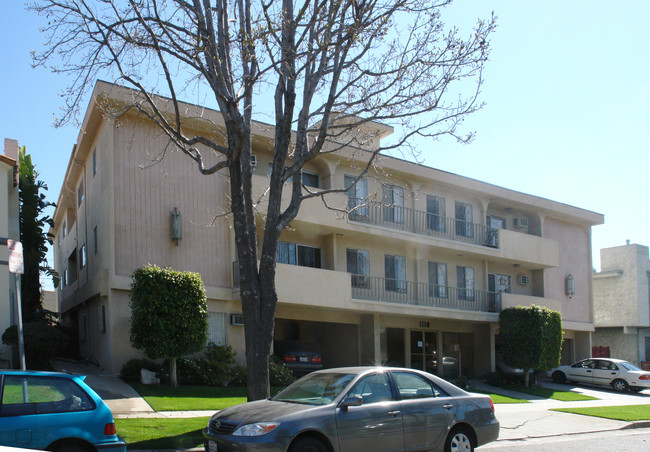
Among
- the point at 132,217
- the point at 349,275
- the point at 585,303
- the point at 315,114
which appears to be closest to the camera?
the point at 315,114

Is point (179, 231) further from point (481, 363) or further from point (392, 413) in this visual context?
point (481, 363)

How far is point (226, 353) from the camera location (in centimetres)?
1856

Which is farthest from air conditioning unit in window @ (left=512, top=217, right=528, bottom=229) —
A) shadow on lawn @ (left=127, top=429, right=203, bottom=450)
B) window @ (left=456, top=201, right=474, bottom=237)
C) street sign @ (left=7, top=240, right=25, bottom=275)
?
street sign @ (left=7, top=240, right=25, bottom=275)

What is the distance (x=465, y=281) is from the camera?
90.5ft

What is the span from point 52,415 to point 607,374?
24196mm

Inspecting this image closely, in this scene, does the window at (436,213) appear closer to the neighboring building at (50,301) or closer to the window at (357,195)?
the window at (357,195)

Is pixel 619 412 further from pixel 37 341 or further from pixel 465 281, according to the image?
pixel 37 341

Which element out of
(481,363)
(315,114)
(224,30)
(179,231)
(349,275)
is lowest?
(481,363)

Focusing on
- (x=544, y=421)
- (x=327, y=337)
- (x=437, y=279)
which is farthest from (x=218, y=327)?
(x=437, y=279)

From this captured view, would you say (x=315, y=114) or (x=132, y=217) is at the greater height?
(x=315, y=114)

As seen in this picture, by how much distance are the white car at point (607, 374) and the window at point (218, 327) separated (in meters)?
15.7

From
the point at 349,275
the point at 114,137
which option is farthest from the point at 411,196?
the point at 114,137

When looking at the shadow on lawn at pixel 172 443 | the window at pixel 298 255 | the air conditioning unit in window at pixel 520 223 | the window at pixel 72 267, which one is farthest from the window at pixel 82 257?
the air conditioning unit in window at pixel 520 223

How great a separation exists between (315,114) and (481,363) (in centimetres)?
1778
